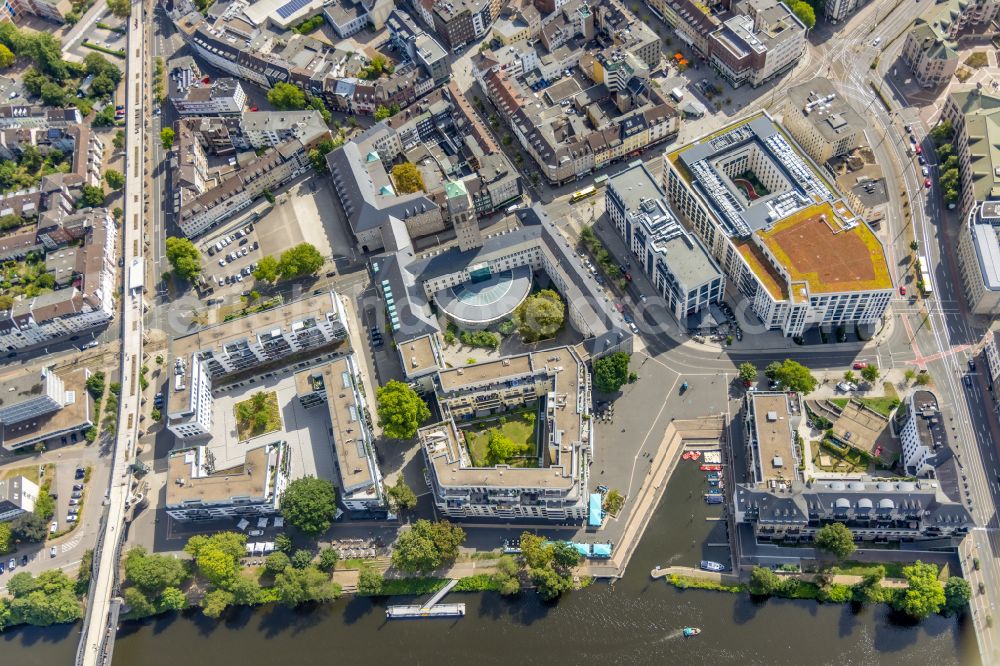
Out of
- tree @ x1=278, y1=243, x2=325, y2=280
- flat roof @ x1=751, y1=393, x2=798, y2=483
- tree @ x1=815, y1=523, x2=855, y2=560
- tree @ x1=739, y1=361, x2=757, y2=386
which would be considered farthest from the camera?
tree @ x1=278, y1=243, x2=325, y2=280

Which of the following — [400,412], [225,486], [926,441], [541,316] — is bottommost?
[926,441]

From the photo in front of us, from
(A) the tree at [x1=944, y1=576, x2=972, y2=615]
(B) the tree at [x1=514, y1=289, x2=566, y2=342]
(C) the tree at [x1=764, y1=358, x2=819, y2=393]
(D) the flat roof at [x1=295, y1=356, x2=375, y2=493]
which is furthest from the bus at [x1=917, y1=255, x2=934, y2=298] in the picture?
(D) the flat roof at [x1=295, y1=356, x2=375, y2=493]

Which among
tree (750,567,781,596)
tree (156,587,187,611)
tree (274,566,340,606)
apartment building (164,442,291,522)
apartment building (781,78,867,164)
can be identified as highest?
apartment building (781,78,867,164)

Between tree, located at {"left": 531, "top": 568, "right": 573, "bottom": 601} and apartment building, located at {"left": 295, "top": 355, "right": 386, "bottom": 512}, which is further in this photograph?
apartment building, located at {"left": 295, "top": 355, "right": 386, "bottom": 512}

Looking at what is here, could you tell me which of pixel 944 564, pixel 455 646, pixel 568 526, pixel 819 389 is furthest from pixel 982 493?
pixel 455 646

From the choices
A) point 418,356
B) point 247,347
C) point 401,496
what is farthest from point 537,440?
point 247,347

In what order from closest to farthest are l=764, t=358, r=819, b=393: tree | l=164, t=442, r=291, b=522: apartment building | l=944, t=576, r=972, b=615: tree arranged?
l=944, t=576, r=972, b=615: tree
l=164, t=442, r=291, b=522: apartment building
l=764, t=358, r=819, b=393: tree

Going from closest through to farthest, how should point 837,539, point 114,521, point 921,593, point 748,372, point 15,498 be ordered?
1. point 921,593
2. point 837,539
3. point 748,372
4. point 15,498
5. point 114,521

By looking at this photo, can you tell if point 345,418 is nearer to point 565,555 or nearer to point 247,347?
point 247,347

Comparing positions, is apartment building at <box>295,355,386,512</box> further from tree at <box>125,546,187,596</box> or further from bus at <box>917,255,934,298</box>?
bus at <box>917,255,934,298</box>
